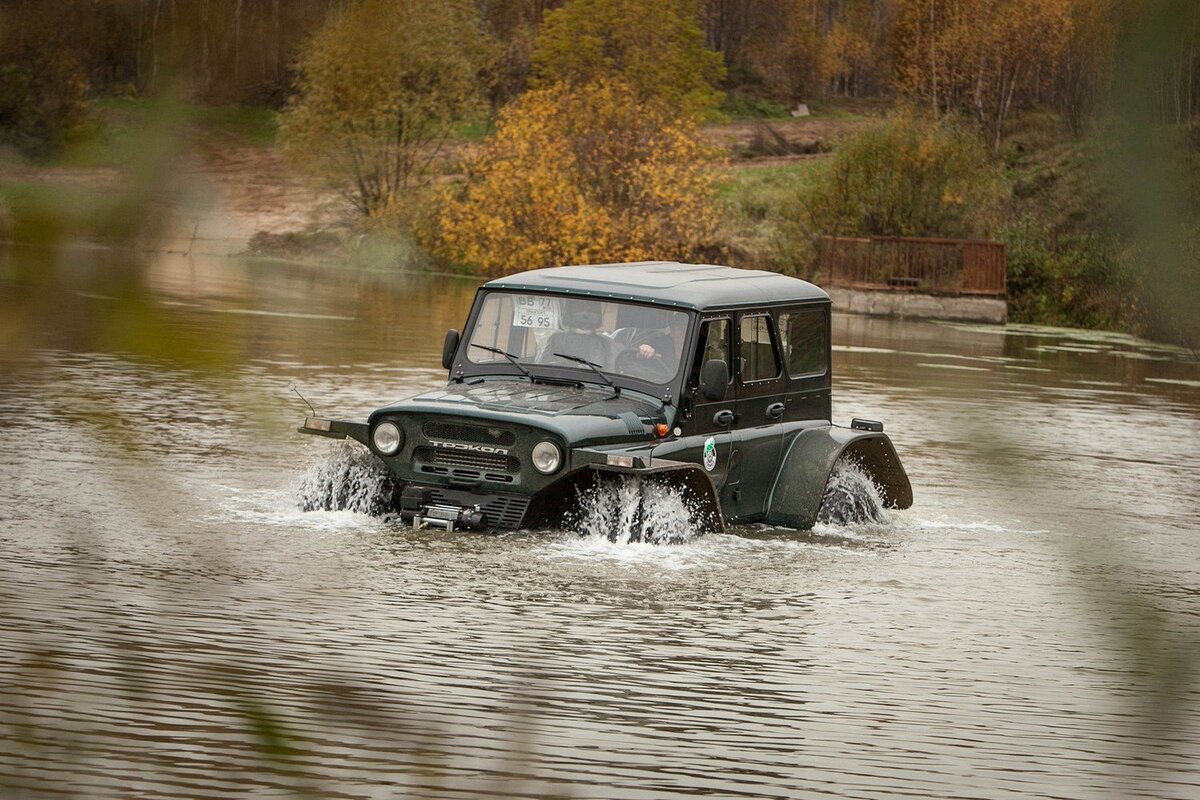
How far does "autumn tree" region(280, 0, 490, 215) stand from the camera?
5.57 ft

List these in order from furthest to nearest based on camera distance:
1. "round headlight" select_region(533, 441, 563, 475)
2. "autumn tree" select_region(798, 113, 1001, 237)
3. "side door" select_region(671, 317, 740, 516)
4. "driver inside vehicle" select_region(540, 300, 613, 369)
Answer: "autumn tree" select_region(798, 113, 1001, 237)
"driver inside vehicle" select_region(540, 300, 613, 369)
"side door" select_region(671, 317, 740, 516)
"round headlight" select_region(533, 441, 563, 475)

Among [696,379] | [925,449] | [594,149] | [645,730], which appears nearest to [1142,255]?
[645,730]

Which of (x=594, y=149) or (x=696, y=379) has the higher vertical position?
(x=594, y=149)

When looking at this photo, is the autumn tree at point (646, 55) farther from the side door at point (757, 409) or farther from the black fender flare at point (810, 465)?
the side door at point (757, 409)

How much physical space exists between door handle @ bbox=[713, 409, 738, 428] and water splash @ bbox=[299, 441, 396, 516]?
2115mm

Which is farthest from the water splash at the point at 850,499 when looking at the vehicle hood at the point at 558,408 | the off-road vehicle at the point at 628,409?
the vehicle hood at the point at 558,408

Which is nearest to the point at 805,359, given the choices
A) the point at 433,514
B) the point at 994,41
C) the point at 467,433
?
the point at 467,433

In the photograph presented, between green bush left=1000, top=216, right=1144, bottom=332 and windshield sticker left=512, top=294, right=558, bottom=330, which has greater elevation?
green bush left=1000, top=216, right=1144, bottom=332

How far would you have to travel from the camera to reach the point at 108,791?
14.3ft

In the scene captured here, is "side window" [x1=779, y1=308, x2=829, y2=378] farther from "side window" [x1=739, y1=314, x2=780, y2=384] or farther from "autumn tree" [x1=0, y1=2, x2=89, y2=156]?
"autumn tree" [x1=0, y1=2, x2=89, y2=156]

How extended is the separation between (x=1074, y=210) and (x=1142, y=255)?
116mm

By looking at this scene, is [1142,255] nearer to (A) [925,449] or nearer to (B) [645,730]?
(B) [645,730]

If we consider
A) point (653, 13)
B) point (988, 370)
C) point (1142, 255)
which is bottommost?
point (988, 370)

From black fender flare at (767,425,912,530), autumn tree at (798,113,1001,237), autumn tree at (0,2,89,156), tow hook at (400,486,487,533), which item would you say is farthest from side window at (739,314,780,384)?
autumn tree at (798,113,1001,237)
